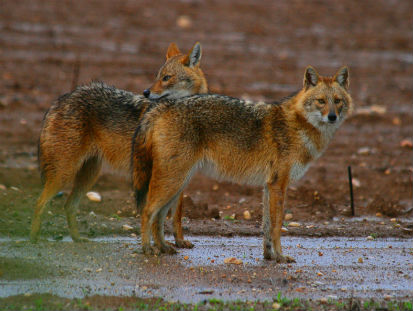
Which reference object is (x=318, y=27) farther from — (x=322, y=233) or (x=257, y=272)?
(x=257, y=272)

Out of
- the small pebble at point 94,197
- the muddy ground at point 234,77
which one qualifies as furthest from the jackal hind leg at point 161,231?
the small pebble at point 94,197

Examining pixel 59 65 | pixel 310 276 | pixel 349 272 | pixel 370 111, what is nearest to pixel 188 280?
pixel 310 276

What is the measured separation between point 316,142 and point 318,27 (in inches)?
712

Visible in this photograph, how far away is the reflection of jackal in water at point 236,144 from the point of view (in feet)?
25.2

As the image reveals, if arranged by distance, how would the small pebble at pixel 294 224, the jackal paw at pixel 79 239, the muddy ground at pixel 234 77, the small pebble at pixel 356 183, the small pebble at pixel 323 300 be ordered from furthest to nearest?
the small pebble at pixel 356 183 → the muddy ground at pixel 234 77 → the small pebble at pixel 294 224 → the jackal paw at pixel 79 239 → the small pebble at pixel 323 300

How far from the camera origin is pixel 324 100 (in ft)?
26.4

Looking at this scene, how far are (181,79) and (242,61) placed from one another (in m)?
12.3

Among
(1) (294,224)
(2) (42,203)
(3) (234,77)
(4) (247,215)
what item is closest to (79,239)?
(2) (42,203)

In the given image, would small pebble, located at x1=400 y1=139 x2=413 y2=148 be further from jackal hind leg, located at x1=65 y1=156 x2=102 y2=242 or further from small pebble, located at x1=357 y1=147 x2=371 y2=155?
jackal hind leg, located at x1=65 y1=156 x2=102 y2=242

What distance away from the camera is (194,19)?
24.8 m

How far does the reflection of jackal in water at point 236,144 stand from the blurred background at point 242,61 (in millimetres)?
2610

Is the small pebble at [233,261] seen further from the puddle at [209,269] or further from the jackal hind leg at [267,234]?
the jackal hind leg at [267,234]

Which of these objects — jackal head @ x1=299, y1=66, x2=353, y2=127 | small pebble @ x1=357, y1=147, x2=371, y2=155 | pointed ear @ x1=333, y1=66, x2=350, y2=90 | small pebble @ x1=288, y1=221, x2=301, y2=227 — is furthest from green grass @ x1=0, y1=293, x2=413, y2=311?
small pebble @ x1=357, y1=147, x2=371, y2=155

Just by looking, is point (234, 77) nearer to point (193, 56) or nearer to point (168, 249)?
point (193, 56)
